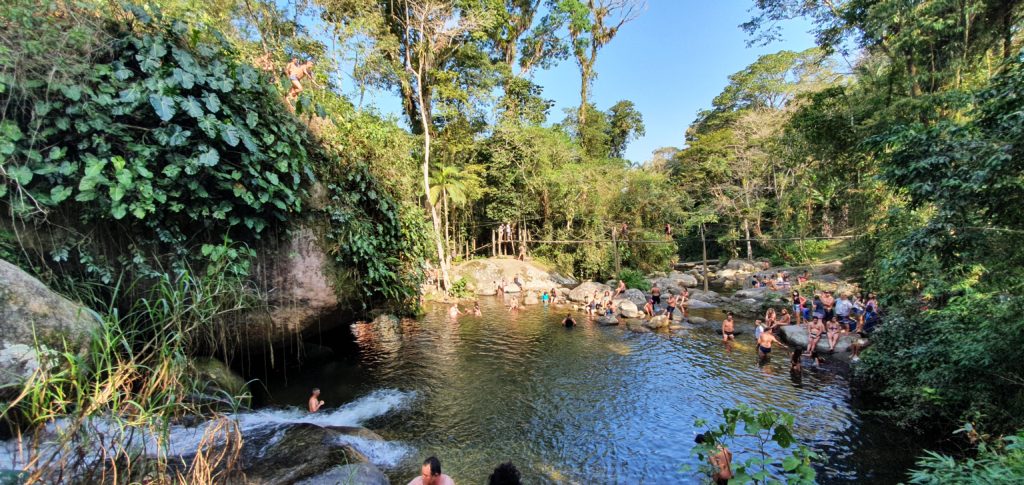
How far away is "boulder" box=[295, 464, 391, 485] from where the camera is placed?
15.5 feet

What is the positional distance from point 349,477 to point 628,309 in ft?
47.7

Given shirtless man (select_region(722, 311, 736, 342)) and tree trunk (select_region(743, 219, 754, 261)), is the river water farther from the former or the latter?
tree trunk (select_region(743, 219, 754, 261))

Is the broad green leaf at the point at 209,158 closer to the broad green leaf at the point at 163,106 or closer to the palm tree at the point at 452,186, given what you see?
the broad green leaf at the point at 163,106

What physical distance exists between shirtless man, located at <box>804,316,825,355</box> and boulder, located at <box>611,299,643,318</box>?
20.2 feet

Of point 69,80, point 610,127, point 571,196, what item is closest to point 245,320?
point 69,80

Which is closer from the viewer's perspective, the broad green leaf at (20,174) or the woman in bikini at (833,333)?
the broad green leaf at (20,174)

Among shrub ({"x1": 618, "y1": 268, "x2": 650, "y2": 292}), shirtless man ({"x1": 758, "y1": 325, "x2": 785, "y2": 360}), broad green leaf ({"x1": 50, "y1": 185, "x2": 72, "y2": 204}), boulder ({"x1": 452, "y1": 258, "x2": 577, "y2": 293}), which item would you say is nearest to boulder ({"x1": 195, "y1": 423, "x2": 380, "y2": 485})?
broad green leaf ({"x1": 50, "y1": 185, "x2": 72, "y2": 204})

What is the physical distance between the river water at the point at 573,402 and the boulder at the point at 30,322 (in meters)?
4.02


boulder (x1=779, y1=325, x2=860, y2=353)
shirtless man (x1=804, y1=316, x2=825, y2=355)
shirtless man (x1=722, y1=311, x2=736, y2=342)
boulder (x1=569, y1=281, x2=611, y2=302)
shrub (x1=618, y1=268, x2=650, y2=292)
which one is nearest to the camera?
boulder (x1=779, y1=325, x2=860, y2=353)

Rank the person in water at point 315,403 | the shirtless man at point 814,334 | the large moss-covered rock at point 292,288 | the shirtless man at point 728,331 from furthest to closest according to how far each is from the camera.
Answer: the shirtless man at point 728,331
the shirtless man at point 814,334
the person in water at point 315,403
the large moss-covered rock at point 292,288

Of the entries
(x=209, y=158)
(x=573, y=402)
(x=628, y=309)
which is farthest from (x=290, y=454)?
(x=628, y=309)

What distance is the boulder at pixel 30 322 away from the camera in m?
3.77

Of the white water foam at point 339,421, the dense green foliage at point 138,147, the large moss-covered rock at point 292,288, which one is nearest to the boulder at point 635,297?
the white water foam at point 339,421

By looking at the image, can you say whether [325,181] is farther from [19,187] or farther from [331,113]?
[19,187]
